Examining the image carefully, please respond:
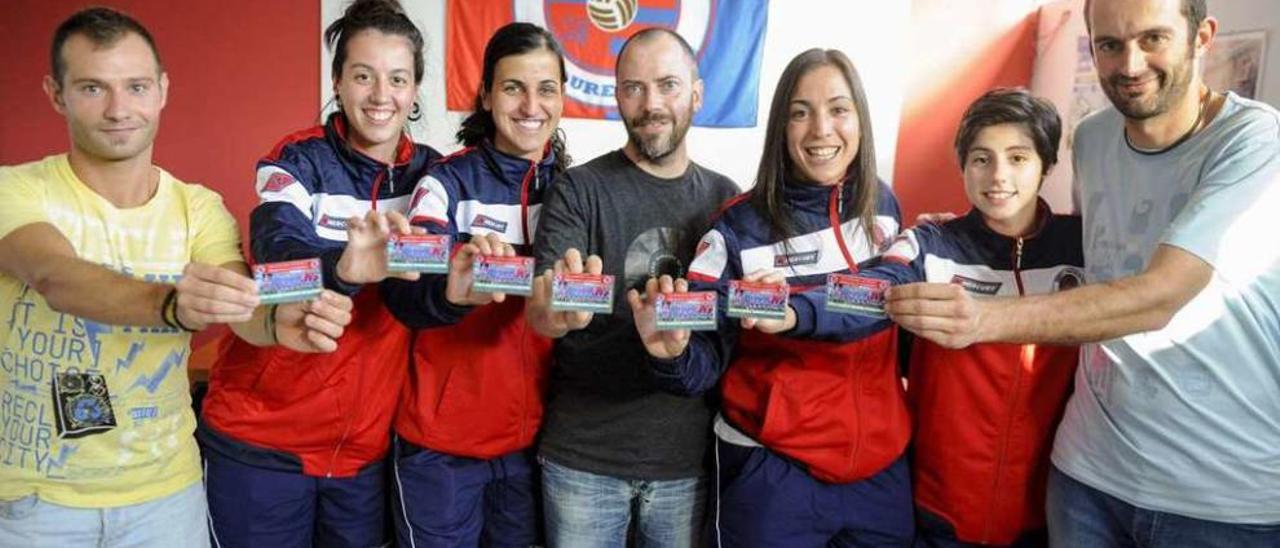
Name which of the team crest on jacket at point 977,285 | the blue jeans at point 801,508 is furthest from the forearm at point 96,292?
the team crest on jacket at point 977,285

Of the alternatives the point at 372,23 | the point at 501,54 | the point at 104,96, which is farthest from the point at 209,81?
the point at 104,96

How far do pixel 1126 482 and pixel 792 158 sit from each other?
38.8 inches

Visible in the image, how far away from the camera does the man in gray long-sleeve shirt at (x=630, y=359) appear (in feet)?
6.32

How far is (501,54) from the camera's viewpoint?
2115 mm

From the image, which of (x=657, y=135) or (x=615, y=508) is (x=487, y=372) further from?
(x=657, y=135)

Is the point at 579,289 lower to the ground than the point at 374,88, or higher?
lower

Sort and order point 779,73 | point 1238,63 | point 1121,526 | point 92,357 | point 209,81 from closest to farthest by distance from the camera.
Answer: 1. point 92,357
2. point 1121,526
3. point 1238,63
4. point 209,81
5. point 779,73

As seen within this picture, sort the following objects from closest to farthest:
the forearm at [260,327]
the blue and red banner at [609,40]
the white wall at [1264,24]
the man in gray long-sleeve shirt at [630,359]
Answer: the forearm at [260,327] → the man in gray long-sleeve shirt at [630,359] → the white wall at [1264,24] → the blue and red banner at [609,40]

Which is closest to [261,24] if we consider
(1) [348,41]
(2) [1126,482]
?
(1) [348,41]

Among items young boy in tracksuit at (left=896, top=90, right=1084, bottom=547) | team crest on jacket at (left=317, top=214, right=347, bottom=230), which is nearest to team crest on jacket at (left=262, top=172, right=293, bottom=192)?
team crest on jacket at (left=317, top=214, right=347, bottom=230)

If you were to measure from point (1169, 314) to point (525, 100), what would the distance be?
1.50 m

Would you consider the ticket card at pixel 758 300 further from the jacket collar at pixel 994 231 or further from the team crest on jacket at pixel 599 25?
the team crest on jacket at pixel 599 25

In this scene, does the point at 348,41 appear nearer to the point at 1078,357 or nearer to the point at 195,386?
A: the point at 195,386

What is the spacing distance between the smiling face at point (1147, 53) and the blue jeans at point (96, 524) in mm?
2149
